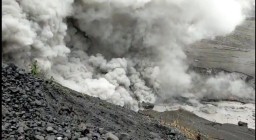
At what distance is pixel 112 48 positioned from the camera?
30031 millimetres

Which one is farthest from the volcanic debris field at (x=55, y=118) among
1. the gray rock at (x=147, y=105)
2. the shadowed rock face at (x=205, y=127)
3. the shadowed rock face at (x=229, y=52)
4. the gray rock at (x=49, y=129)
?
the shadowed rock face at (x=229, y=52)

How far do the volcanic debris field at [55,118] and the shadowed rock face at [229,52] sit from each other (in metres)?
19.6

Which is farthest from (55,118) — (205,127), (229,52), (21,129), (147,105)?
(229,52)

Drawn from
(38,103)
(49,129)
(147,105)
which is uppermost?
(147,105)

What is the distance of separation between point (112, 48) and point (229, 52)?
14.4m

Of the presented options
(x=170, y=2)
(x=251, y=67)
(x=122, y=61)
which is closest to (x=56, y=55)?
(x=122, y=61)

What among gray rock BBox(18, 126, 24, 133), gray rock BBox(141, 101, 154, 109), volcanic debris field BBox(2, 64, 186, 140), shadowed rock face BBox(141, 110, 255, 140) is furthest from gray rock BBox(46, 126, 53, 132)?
gray rock BBox(141, 101, 154, 109)

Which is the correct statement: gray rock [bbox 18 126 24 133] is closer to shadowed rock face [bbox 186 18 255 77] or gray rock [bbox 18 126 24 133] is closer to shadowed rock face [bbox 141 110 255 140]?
shadowed rock face [bbox 141 110 255 140]

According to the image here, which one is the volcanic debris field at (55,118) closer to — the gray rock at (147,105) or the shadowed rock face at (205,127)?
the shadowed rock face at (205,127)

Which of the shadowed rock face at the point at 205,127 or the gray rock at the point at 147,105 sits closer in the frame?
the shadowed rock face at the point at 205,127

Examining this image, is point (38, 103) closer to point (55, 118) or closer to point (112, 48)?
point (55, 118)

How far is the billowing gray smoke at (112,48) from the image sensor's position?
20.9 m

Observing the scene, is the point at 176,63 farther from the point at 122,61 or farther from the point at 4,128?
the point at 4,128

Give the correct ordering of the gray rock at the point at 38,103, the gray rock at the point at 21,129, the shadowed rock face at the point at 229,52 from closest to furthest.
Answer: the gray rock at the point at 21,129, the gray rock at the point at 38,103, the shadowed rock face at the point at 229,52
